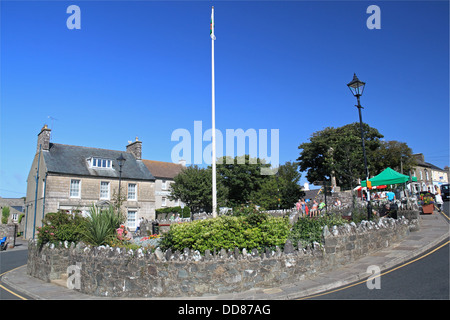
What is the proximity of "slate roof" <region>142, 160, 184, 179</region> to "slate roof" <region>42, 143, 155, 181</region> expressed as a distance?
11.0 meters

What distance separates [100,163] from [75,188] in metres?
4.64

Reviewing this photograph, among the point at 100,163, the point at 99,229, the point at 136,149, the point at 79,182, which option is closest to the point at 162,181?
the point at 136,149

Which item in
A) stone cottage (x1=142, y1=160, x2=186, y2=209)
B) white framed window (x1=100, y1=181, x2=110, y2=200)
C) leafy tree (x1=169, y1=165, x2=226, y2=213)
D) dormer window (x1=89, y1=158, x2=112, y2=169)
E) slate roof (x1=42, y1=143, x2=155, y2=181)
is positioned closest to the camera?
slate roof (x1=42, y1=143, x2=155, y2=181)

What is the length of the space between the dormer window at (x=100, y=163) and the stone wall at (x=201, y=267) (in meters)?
28.9

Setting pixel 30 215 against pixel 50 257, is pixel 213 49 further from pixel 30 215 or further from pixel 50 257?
pixel 30 215

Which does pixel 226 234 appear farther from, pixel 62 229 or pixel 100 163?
pixel 100 163

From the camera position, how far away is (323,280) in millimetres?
8969

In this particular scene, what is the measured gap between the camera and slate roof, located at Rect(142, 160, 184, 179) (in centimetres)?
5350

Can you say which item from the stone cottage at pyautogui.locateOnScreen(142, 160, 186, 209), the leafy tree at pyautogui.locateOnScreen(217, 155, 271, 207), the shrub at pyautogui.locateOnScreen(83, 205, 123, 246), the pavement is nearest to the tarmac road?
the pavement

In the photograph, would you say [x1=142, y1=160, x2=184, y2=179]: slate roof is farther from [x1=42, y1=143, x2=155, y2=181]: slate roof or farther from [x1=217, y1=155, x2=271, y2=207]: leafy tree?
[x1=42, y1=143, x2=155, y2=181]: slate roof

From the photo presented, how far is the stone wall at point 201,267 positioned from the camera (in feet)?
27.9

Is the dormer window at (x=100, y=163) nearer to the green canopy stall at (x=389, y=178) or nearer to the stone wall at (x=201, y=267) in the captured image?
the stone wall at (x=201, y=267)
